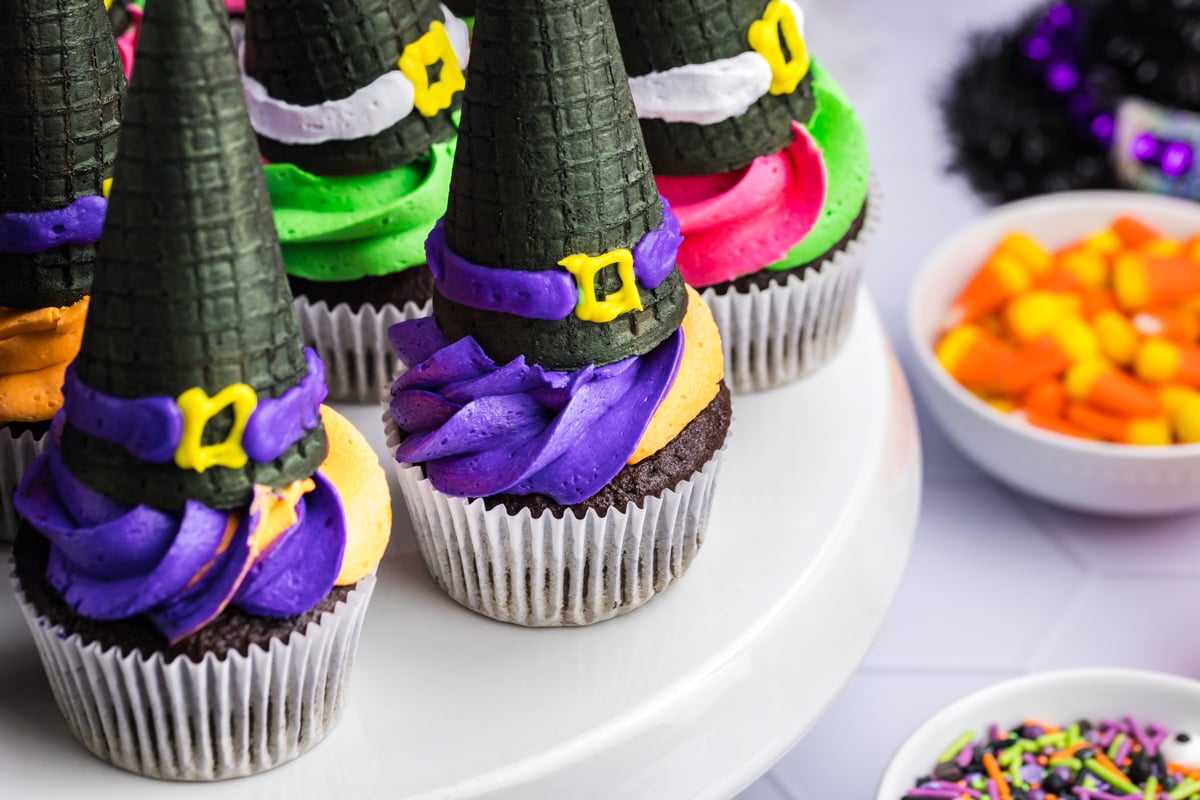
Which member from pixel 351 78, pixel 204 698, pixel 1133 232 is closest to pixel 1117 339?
pixel 1133 232

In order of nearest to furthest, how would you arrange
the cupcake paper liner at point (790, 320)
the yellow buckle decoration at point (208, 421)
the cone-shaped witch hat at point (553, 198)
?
1. the yellow buckle decoration at point (208, 421)
2. the cone-shaped witch hat at point (553, 198)
3. the cupcake paper liner at point (790, 320)

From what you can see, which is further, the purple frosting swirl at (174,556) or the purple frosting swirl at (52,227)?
the purple frosting swirl at (52,227)

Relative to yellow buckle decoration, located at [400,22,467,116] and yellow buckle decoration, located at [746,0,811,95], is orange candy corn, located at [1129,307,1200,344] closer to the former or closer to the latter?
yellow buckle decoration, located at [746,0,811,95]

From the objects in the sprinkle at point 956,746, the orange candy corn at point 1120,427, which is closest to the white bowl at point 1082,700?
the sprinkle at point 956,746

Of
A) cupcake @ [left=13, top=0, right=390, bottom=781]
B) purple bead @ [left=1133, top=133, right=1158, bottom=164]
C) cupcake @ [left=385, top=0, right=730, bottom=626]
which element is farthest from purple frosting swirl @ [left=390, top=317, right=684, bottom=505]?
purple bead @ [left=1133, top=133, right=1158, bottom=164]

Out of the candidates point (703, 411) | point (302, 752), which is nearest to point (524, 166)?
point (703, 411)

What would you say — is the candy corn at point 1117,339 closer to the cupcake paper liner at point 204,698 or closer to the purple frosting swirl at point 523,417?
the purple frosting swirl at point 523,417

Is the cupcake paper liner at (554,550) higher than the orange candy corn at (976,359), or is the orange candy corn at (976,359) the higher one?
the cupcake paper liner at (554,550)

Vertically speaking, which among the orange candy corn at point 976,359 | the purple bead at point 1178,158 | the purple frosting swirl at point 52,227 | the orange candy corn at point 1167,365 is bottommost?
the orange candy corn at point 976,359
